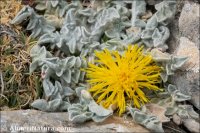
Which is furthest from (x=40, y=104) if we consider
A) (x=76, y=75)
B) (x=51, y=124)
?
(x=76, y=75)

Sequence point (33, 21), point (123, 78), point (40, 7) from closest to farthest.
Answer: point (123, 78)
point (33, 21)
point (40, 7)

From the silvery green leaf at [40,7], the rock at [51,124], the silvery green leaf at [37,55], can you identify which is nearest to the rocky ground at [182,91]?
the rock at [51,124]

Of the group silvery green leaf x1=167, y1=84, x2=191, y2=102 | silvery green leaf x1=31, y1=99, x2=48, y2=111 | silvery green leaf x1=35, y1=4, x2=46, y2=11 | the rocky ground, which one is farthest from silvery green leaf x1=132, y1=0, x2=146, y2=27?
silvery green leaf x1=31, y1=99, x2=48, y2=111

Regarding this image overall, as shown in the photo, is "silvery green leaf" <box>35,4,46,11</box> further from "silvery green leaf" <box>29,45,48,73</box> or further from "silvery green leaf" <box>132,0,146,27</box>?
"silvery green leaf" <box>132,0,146,27</box>

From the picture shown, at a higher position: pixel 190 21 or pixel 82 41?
pixel 190 21

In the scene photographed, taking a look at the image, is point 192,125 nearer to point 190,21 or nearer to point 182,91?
point 182,91

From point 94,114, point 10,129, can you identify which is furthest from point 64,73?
point 10,129
